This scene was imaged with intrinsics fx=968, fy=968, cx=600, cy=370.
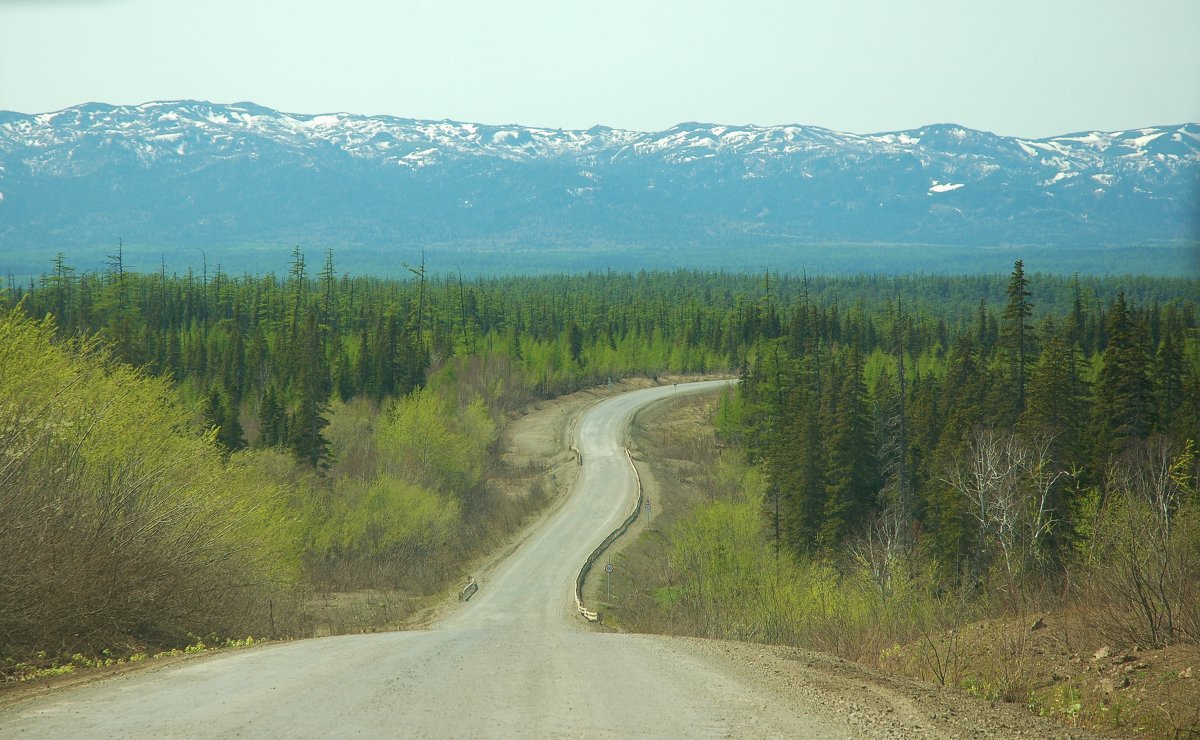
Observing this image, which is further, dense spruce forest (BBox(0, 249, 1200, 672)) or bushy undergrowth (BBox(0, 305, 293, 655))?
dense spruce forest (BBox(0, 249, 1200, 672))

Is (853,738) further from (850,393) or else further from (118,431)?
(850,393)

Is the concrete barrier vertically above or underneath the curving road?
underneath

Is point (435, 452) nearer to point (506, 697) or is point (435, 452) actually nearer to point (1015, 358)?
point (1015, 358)

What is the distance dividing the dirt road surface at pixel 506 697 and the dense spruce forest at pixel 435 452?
2812 mm

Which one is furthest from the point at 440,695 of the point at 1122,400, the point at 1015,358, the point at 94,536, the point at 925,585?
the point at 1015,358

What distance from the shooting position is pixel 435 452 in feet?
202

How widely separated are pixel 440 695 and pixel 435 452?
172 feet

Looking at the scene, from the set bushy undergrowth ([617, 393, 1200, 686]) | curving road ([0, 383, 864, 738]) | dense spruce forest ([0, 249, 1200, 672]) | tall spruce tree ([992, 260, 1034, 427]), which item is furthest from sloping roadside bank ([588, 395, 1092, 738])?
tall spruce tree ([992, 260, 1034, 427])

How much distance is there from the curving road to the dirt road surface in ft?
0.07

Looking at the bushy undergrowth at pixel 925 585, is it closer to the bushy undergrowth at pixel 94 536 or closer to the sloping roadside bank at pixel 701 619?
the sloping roadside bank at pixel 701 619

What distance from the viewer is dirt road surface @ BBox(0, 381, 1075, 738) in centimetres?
861

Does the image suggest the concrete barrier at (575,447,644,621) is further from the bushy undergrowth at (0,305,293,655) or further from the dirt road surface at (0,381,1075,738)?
the dirt road surface at (0,381,1075,738)

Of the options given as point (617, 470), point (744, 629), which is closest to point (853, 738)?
point (744, 629)

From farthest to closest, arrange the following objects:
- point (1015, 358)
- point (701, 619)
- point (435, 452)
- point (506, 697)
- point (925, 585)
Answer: point (435, 452) → point (1015, 358) → point (925, 585) → point (701, 619) → point (506, 697)
